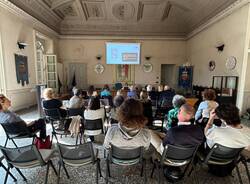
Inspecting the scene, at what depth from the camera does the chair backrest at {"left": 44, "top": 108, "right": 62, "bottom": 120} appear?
3183mm

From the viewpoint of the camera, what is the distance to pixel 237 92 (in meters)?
5.21

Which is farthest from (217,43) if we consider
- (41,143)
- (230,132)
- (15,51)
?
(15,51)

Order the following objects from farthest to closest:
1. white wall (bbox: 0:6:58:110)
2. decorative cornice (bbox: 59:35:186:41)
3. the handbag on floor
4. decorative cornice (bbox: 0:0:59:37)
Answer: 1. decorative cornice (bbox: 59:35:186:41)
2. white wall (bbox: 0:6:58:110)
3. decorative cornice (bbox: 0:0:59:37)
4. the handbag on floor

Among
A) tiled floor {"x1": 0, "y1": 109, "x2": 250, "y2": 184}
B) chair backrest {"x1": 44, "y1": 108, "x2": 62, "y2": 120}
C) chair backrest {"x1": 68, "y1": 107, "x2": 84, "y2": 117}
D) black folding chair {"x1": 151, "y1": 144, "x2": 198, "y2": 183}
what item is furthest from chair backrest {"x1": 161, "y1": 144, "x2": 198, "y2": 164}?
chair backrest {"x1": 44, "y1": 108, "x2": 62, "y2": 120}

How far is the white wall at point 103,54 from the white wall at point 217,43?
95cm

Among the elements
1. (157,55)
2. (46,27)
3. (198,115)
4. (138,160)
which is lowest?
(138,160)

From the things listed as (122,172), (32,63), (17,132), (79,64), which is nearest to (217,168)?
(122,172)

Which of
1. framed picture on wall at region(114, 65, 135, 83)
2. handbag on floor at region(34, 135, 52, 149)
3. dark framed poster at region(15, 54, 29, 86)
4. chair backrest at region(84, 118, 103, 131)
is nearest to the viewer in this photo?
handbag on floor at region(34, 135, 52, 149)

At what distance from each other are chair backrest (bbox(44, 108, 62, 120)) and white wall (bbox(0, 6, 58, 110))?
2.94 metres

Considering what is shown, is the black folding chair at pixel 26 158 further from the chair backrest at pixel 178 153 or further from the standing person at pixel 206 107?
the standing person at pixel 206 107

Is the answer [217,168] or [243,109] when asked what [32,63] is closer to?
[217,168]

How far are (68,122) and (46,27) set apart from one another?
6.35 m

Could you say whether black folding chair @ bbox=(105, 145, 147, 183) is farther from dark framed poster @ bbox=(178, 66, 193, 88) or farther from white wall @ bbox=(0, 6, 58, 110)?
dark framed poster @ bbox=(178, 66, 193, 88)

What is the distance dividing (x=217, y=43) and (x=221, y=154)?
6.00 meters
